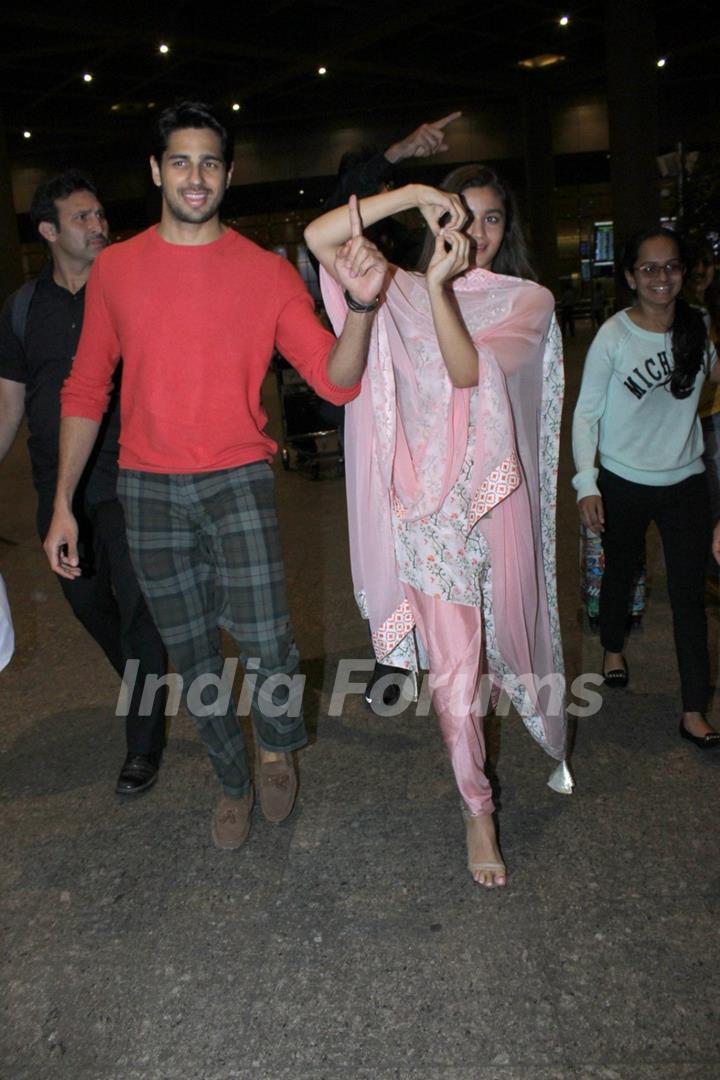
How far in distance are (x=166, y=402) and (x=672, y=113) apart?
2824 centimetres

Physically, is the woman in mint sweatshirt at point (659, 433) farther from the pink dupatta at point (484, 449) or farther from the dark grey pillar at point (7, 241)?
the dark grey pillar at point (7, 241)

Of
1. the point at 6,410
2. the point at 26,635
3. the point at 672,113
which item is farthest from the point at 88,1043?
the point at 672,113

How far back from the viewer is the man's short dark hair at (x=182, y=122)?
261 centimetres

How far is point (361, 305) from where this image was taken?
7.91 feet

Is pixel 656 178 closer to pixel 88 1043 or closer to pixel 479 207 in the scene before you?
pixel 479 207

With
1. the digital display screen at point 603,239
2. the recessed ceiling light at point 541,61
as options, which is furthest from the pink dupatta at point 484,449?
the digital display screen at point 603,239

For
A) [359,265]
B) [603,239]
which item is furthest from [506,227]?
[603,239]

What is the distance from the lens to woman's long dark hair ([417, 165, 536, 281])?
9.16 feet

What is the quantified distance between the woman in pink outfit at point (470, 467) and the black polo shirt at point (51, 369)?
2.98 ft

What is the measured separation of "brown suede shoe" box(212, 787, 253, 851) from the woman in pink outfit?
70 centimetres

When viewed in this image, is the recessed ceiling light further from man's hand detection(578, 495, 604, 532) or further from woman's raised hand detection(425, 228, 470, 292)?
woman's raised hand detection(425, 228, 470, 292)

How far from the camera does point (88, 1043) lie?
2219 mm

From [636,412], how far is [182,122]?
1.85m

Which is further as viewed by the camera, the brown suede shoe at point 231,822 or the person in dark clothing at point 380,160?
the person in dark clothing at point 380,160
